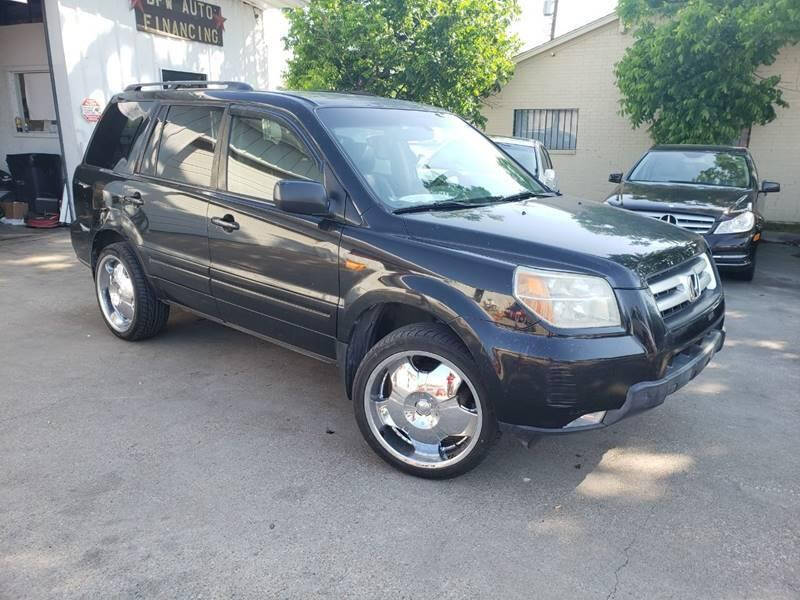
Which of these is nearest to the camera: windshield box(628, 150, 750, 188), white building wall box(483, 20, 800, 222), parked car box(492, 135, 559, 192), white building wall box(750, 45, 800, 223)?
windshield box(628, 150, 750, 188)

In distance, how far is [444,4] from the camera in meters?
11.5

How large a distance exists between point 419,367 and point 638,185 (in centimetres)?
622

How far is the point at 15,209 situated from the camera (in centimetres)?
1102

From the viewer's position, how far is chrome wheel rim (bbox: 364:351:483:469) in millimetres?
3242

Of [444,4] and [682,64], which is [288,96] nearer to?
[444,4]

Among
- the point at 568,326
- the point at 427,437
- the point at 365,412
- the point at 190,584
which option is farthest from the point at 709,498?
the point at 190,584

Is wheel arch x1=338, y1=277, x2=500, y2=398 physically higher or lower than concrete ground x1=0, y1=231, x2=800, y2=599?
higher

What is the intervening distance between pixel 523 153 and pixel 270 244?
6.22 meters

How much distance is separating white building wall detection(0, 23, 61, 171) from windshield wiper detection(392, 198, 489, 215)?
11208 millimetres

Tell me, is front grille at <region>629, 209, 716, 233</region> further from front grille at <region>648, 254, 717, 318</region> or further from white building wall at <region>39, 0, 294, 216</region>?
white building wall at <region>39, 0, 294, 216</region>

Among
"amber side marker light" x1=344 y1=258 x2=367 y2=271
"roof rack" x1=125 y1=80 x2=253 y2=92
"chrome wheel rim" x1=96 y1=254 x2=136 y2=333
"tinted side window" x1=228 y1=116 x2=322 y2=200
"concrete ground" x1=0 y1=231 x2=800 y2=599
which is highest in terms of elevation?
"roof rack" x1=125 y1=80 x2=253 y2=92

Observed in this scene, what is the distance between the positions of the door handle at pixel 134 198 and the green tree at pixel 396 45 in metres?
7.40

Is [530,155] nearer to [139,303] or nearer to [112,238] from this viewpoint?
[112,238]

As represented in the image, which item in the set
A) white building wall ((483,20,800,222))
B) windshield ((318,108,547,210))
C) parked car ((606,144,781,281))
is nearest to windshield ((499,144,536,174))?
parked car ((606,144,781,281))
